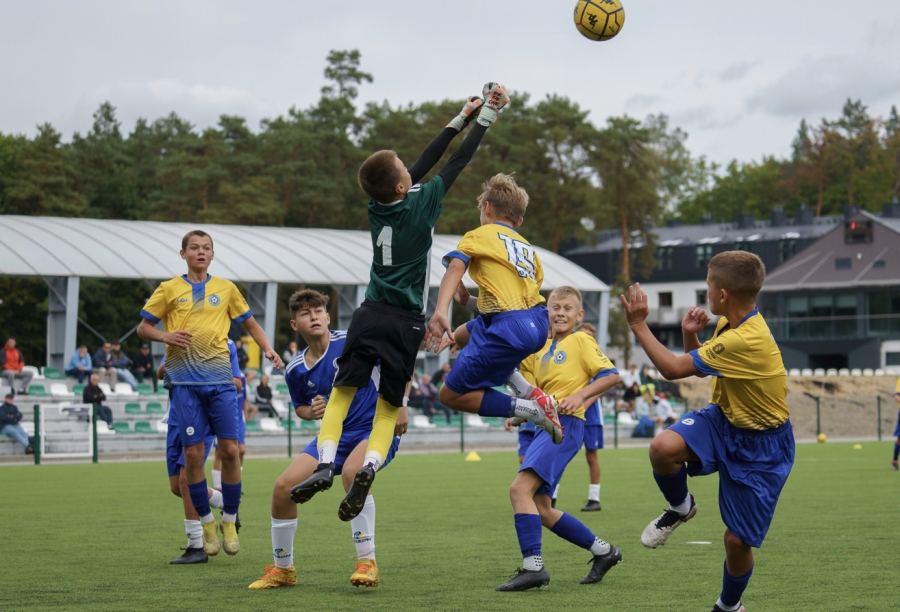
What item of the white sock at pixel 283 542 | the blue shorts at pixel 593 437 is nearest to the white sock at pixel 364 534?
the white sock at pixel 283 542

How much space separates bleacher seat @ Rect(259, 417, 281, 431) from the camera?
90.9ft

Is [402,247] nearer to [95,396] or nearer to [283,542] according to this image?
[283,542]

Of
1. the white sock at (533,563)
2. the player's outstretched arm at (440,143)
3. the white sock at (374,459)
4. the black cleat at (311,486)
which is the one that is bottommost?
the white sock at (533,563)

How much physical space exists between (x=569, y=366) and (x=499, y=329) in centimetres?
163

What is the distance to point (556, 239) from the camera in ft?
205

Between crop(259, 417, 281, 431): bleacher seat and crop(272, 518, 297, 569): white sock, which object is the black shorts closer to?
crop(272, 518, 297, 569): white sock

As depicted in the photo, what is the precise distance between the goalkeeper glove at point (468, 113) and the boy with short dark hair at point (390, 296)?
125mm

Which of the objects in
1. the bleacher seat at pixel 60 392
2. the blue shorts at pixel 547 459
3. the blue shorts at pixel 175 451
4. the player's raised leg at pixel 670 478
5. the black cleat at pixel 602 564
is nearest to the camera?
the player's raised leg at pixel 670 478

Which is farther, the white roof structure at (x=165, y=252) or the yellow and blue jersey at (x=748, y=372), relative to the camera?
the white roof structure at (x=165, y=252)

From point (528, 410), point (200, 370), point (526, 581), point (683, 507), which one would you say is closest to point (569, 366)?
point (528, 410)

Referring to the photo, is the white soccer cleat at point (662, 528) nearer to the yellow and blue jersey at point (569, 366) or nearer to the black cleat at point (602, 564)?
the black cleat at point (602, 564)

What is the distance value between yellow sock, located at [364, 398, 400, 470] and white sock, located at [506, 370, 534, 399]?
0.88 meters

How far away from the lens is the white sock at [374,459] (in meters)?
6.54

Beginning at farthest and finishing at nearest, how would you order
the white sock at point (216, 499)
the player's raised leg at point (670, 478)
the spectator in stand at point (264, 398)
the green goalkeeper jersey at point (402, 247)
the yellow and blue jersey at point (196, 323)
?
the spectator in stand at point (264, 398) → the white sock at point (216, 499) → the yellow and blue jersey at point (196, 323) → the green goalkeeper jersey at point (402, 247) → the player's raised leg at point (670, 478)
